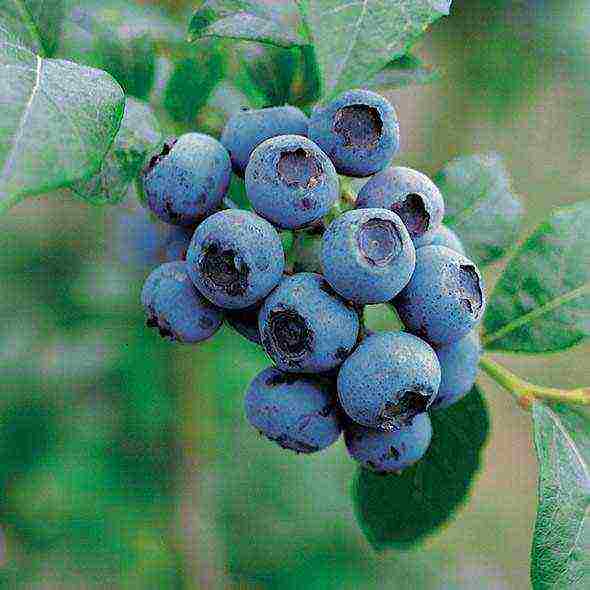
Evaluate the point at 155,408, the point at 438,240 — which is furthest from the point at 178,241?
the point at 155,408

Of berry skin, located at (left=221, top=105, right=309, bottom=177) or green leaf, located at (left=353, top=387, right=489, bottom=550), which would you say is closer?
berry skin, located at (left=221, top=105, right=309, bottom=177)

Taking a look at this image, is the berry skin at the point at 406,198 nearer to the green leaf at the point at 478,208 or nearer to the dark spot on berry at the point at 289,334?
the dark spot on berry at the point at 289,334

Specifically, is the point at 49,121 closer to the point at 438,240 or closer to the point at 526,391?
the point at 438,240

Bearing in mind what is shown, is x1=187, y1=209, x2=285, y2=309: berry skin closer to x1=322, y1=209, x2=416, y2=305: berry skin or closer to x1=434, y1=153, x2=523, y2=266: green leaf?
x1=322, y1=209, x2=416, y2=305: berry skin

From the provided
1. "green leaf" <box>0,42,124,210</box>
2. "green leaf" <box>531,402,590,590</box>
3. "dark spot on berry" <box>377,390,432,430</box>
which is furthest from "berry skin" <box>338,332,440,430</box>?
"green leaf" <box>0,42,124,210</box>

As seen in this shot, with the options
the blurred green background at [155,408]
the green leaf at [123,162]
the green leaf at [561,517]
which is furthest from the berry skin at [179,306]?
the blurred green background at [155,408]

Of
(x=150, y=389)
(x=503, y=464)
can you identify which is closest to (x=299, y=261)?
(x=150, y=389)
